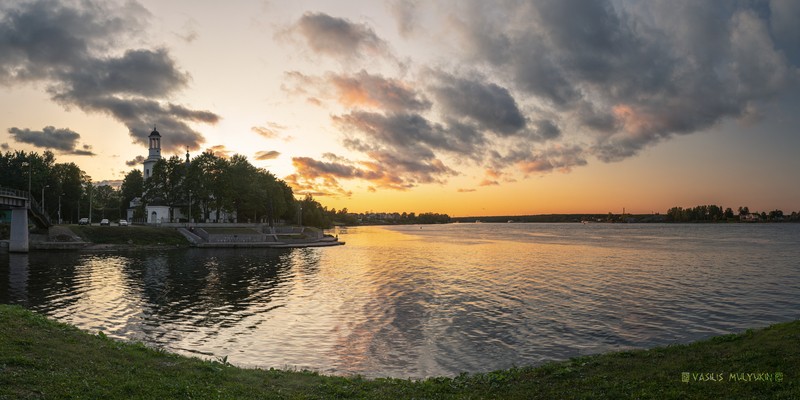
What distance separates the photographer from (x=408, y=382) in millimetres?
16688

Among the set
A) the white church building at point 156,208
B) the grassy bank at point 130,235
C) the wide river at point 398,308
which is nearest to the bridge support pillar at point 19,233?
the grassy bank at point 130,235

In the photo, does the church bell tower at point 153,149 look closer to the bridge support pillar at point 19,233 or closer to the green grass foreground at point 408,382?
the bridge support pillar at point 19,233

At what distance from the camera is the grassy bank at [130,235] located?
9094 centimetres

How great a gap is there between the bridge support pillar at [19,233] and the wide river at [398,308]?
15051mm

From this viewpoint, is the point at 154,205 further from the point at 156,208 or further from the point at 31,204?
the point at 31,204

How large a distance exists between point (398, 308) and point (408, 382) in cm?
1859

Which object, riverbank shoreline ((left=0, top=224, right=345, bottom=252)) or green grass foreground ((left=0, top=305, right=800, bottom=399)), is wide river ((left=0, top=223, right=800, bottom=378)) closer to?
green grass foreground ((left=0, top=305, right=800, bottom=399))

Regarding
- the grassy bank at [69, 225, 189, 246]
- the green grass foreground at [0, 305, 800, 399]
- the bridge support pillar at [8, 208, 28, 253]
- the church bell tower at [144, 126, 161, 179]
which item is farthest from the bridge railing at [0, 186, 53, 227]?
the green grass foreground at [0, 305, 800, 399]

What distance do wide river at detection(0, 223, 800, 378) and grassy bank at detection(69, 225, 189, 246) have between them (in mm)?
28819

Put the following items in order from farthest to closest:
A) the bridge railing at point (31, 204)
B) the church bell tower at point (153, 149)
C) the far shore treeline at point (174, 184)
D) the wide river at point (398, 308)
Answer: the church bell tower at point (153, 149)
the far shore treeline at point (174, 184)
the bridge railing at point (31, 204)
the wide river at point (398, 308)

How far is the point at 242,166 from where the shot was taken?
12850cm

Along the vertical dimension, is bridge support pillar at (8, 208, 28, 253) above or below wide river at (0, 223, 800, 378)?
above

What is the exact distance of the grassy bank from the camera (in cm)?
9094

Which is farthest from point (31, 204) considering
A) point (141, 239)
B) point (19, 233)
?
point (141, 239)
